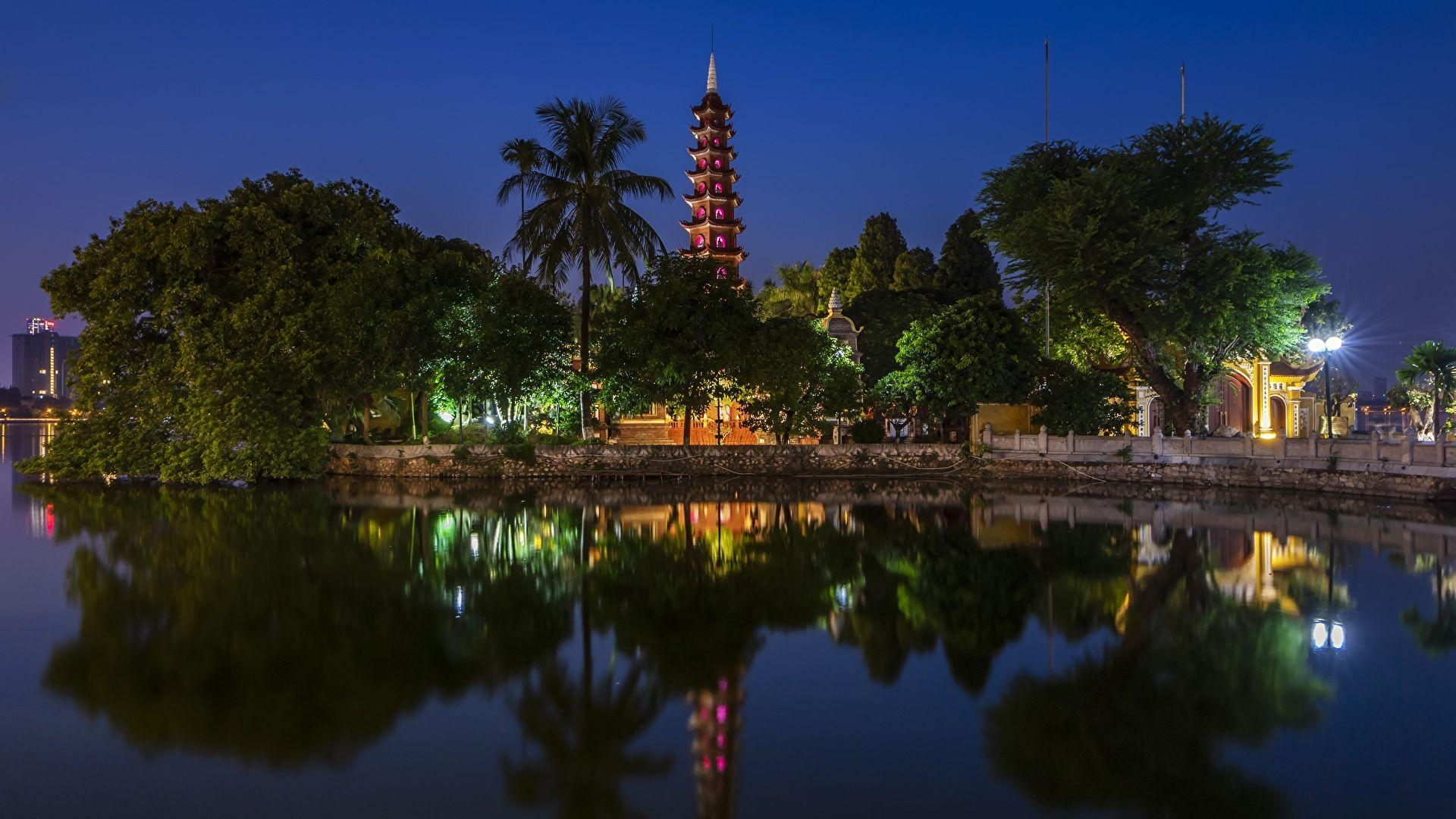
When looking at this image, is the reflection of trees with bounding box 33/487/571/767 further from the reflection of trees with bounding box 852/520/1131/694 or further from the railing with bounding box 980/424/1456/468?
the railing with bounding box 980/424/1456/468

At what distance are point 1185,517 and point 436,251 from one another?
81.2 ft

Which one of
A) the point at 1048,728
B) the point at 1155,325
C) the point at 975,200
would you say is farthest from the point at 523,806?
the point at 975,200

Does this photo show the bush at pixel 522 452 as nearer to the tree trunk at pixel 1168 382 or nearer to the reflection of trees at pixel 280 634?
the reflection of trees at pixel 280 634

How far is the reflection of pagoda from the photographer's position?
5984mm

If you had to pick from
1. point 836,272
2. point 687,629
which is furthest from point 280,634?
point 836,272

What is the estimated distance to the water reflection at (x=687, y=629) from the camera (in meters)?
6.73

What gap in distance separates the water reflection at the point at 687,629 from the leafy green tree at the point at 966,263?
2736 cm

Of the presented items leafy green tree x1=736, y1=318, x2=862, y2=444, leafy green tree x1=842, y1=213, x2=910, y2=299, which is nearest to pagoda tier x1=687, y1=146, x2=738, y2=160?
leafy green tree x1=842, y1=213, x2=910, y2=299

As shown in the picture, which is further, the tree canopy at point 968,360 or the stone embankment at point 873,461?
the tree canopy at point 968,360

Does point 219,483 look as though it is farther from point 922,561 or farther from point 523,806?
point 523,806

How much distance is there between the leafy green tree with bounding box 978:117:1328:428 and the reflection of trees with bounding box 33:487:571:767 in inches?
827

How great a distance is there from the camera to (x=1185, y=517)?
1956 centimetres

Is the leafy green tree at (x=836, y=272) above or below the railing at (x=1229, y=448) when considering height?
above

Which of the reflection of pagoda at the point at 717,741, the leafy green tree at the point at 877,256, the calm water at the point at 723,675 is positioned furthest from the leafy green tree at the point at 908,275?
the reflection of pagoda at the point at 717,741
